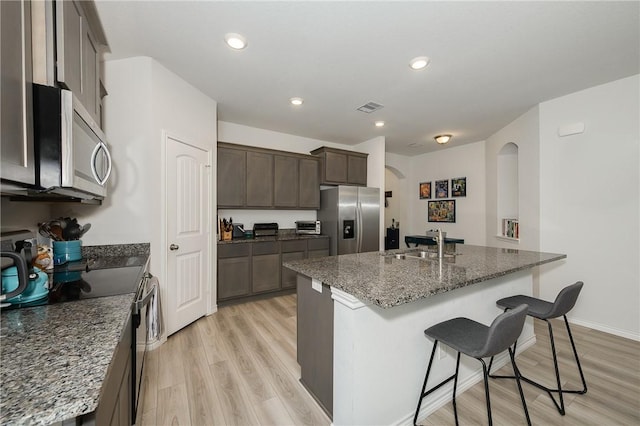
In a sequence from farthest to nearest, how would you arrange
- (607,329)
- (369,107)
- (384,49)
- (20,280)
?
1. (369,107)
2. (607,329)
3. (384,49)
4. (20,280)

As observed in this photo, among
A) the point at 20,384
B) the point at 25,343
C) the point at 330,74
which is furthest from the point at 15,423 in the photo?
the point at 330,74

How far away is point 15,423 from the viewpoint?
1.58 ft

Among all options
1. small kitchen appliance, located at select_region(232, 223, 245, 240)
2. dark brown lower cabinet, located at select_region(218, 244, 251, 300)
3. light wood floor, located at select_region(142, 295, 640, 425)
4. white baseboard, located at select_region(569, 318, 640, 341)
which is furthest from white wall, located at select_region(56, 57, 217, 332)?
white baseboard, located at select_region(569, 318, 640, 341)

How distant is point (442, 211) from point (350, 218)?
2.44 m

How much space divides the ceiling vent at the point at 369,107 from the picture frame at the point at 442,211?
3.04m

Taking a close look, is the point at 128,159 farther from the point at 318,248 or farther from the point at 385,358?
the point at 318,248

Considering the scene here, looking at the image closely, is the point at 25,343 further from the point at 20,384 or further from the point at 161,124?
the point at 161,124

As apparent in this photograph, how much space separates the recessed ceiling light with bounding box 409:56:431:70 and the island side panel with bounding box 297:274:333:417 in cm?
213

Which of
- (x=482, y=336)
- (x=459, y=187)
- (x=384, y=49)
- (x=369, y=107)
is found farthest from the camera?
(x=459, y=187)

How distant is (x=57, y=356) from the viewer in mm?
707

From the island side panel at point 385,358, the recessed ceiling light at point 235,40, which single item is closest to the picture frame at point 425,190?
the island side panel at point 385,358

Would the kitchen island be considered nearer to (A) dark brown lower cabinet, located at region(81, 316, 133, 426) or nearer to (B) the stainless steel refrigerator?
(A) dark brown lower cabinet, located at region(81, 316, 133, 426)

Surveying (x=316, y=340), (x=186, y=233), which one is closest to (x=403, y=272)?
(x=316, y=340)

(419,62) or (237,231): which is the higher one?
(419,62)
